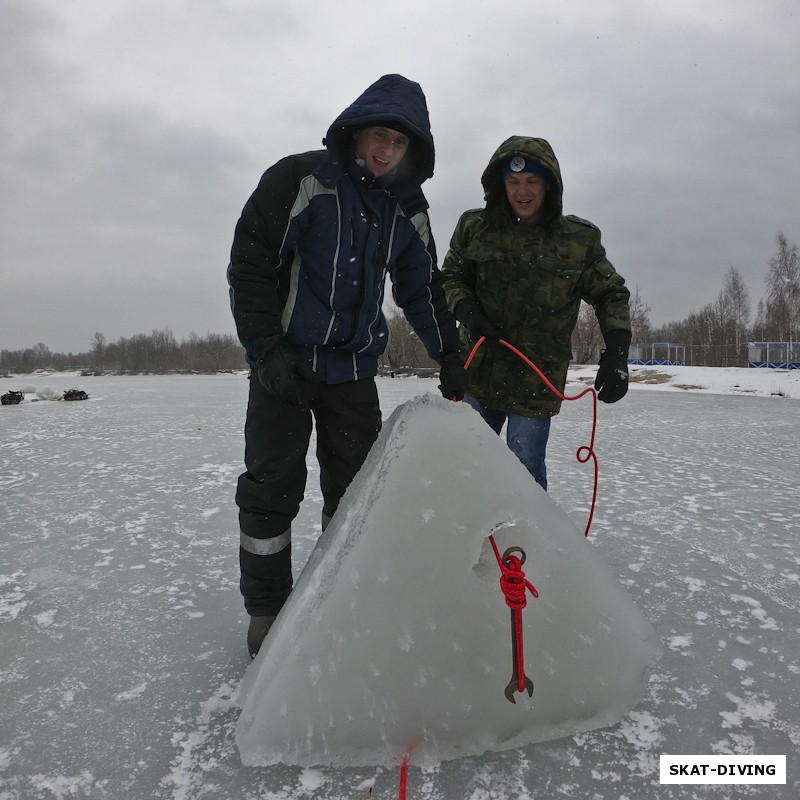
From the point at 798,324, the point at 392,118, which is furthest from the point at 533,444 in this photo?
the point at 798,324

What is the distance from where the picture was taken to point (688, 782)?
44.4 inches

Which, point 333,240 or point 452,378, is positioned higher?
point 333,240

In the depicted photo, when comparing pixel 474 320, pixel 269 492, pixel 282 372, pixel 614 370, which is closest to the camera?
pixel 282 372

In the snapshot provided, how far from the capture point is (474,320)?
2.26 m

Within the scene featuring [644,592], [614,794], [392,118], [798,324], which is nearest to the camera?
[614,794]

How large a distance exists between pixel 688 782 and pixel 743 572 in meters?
1.34

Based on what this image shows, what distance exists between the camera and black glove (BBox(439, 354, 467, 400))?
188 cm

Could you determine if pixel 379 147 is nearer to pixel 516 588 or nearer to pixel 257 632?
pixel 516 588

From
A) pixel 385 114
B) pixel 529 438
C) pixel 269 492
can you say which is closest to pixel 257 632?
pixel 269 492

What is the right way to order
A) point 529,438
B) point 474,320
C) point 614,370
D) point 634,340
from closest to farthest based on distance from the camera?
point 614,370, point 474,320, point 529,438, point 634,340

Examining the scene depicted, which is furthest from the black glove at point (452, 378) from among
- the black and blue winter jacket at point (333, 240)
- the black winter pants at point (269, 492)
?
the black winter pants at point (269, 492)

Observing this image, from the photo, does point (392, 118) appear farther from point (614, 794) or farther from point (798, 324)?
point (798, 324)

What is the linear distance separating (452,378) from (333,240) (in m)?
0.62

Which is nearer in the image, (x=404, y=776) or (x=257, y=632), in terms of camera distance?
(x=404, y=776)
